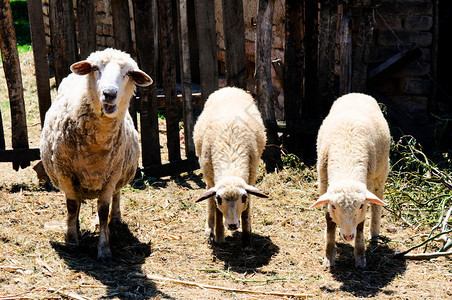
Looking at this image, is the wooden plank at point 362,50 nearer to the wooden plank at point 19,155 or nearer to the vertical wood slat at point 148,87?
the vertical wood slat at point 148,87

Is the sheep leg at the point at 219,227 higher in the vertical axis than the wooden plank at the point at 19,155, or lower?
lower

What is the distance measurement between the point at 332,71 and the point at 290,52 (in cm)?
65

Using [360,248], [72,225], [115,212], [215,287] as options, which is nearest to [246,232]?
[215,287]

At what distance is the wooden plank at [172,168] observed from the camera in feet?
24.1

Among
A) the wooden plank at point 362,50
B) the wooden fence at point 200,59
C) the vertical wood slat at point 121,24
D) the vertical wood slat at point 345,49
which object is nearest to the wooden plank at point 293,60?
the wooden fence at point 200,59

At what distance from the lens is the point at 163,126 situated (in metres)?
9.75

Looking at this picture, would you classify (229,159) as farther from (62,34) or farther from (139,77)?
(62,34)

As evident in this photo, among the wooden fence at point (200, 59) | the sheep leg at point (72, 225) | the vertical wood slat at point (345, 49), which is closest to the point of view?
the sheep leg at point (72, 225)

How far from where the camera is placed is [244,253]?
5.34 m

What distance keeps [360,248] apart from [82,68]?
2.97 metres

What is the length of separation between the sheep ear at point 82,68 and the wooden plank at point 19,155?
2.52 meters

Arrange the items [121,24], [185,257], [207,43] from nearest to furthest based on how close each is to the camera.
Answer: [185,257] → [121,24] → [207,43]

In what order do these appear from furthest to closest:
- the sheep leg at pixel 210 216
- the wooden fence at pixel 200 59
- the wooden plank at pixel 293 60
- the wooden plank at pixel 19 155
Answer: the wooden plank at pixel 293 60
the wooden plank at pixel 19 155
the wooden fence at pixel 200 59
the sheep leg at pixel 210 216

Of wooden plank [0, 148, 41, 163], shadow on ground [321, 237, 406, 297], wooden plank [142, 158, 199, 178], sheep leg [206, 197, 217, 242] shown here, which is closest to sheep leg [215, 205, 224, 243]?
sheep leg [206, 197, 217, 242]
